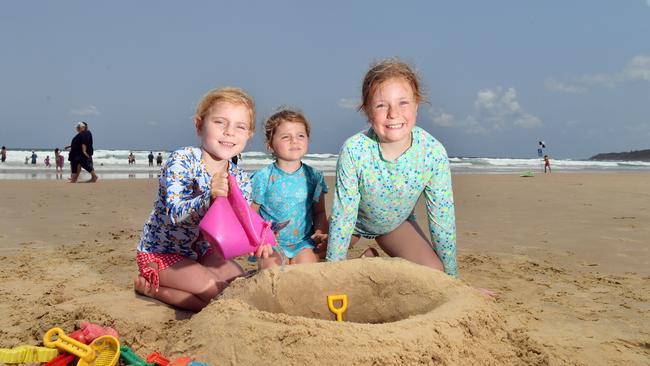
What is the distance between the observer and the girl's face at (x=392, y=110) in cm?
335

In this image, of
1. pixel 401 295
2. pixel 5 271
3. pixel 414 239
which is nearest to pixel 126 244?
pixel 5 271

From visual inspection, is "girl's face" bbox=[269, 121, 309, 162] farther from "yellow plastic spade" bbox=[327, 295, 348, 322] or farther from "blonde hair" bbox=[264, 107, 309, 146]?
"yellow plastic spade" bbox=[327, 295, 348, 322]

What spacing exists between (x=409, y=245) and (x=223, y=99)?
1.58 meters

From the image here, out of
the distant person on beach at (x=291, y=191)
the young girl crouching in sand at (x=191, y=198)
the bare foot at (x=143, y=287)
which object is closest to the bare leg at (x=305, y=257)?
the distant person on beach at (x=291, y=191)

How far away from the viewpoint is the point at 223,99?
315cm

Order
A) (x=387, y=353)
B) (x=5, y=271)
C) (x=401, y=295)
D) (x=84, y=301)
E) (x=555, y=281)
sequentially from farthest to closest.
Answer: (x=5, y=271) → (x=555, y=281) → (x=84, y=301) → (x=401, y=295) → (x=387, y=353)

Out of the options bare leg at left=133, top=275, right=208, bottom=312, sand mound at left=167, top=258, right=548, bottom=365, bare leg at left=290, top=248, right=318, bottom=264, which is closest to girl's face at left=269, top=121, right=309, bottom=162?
bare leg at left=290, top=248, right=318, bottom=264

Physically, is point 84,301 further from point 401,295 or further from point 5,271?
point 401,295

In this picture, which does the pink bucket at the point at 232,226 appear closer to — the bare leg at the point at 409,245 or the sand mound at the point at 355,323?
the sand mound at the point at 355,323

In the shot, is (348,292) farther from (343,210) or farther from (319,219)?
(319,219)

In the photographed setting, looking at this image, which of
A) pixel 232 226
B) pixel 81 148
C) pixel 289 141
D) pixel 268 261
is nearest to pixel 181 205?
pixel 232 226

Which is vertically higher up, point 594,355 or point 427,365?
point 427,365

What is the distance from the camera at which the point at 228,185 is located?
8.52ft

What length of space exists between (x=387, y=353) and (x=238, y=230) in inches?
38.7
